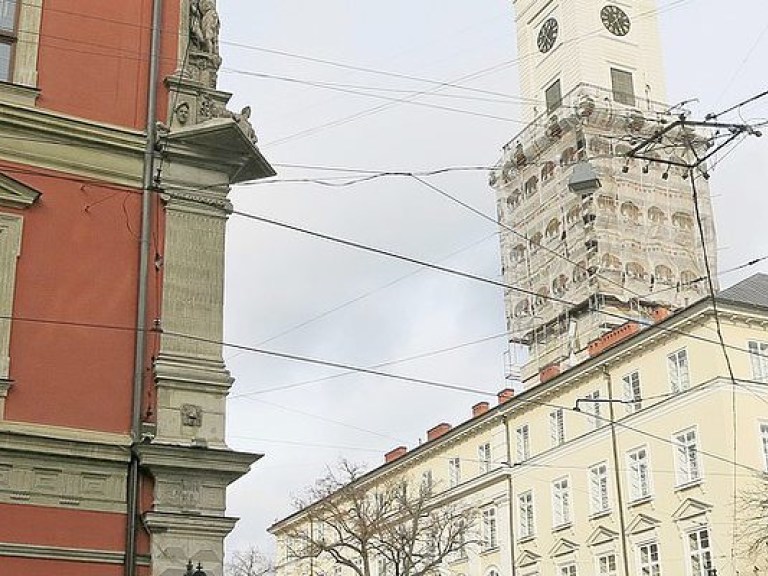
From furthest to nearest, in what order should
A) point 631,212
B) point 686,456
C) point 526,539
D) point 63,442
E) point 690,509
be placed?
point 631,212 → point 526,539 → point 686,456 → point 690,509 → point 63,442

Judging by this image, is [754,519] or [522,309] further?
[522,309]

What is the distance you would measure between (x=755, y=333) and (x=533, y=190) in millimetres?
24673

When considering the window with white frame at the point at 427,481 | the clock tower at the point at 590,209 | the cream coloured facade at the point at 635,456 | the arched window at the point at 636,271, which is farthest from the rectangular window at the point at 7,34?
the arched window at the point at 636,271

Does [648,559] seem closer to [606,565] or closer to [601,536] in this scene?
[606,565]

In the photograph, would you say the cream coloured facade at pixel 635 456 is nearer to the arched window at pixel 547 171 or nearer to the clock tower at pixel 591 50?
the arched window at pixel 547 171

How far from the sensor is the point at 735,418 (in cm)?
3481

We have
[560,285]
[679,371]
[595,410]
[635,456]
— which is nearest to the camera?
[679,371]

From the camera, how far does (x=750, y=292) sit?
38.8 meters

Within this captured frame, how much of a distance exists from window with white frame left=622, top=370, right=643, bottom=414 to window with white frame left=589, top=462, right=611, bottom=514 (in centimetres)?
227

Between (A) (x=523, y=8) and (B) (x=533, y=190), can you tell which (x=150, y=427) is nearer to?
(B) (x=533, y=190)

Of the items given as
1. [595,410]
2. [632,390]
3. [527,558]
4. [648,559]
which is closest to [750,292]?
[632,390]

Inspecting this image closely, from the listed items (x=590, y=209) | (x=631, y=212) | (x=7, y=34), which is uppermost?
(x=631, y=212)

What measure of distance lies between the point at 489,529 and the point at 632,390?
35.2 ft

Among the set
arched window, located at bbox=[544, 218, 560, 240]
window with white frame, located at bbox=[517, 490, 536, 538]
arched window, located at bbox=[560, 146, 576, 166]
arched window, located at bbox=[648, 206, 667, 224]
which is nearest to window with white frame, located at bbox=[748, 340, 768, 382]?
window with white frame, located at bbox=[517, 490, 536, 538]
